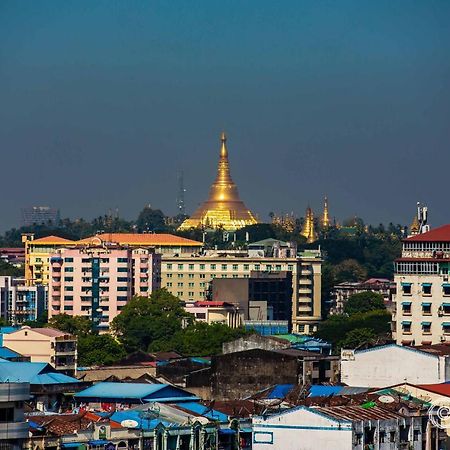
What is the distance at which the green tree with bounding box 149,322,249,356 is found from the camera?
88.0 metres

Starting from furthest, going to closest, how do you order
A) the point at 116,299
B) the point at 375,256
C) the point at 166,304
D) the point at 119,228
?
the point at 119,228 < the point at 375,256 < the point at 116,299 < the point at 166,304

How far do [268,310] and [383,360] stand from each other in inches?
2360

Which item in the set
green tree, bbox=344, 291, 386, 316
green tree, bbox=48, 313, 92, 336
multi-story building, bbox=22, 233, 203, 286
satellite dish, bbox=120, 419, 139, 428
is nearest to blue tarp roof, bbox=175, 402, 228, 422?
satellite dish, bbox=120, 419, 139, 428

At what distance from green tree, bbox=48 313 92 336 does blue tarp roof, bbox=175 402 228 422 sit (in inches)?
1613

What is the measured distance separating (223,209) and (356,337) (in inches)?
3909

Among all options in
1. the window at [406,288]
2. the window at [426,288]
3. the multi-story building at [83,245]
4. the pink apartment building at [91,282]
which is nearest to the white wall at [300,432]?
the window at [426,288]

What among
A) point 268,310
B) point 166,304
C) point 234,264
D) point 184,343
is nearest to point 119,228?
point 234,264

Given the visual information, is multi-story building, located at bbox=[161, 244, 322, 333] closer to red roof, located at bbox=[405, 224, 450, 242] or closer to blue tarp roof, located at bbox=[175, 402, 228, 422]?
red roof, located at bbox=[405, 224, 450, 242]

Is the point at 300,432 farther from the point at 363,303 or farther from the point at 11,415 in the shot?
the point at 363,303

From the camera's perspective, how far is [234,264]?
135 meters

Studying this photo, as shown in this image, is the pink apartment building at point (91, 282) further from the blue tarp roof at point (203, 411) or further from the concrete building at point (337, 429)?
the concrete building at point (337, 429)

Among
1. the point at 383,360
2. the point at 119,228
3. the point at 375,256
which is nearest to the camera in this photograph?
the point at 383,360

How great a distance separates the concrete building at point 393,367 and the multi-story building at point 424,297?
420 inches

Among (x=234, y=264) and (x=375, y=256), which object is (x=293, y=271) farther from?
(x=375, y=256)
